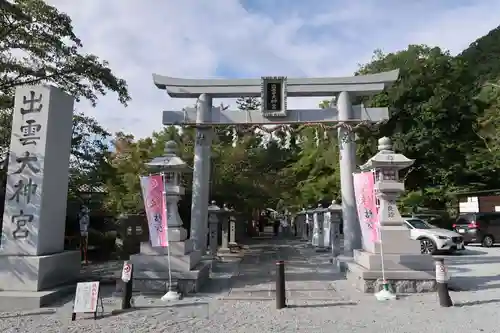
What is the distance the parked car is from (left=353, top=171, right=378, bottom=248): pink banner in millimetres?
13250

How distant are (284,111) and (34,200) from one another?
22.8 feet

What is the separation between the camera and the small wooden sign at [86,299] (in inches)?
267

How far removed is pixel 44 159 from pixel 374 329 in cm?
697

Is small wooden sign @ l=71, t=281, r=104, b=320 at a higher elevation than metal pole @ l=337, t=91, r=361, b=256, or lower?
lower

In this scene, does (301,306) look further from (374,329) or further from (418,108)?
(418,108)

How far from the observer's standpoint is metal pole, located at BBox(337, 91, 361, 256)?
488 inches

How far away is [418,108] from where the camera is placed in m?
28.9

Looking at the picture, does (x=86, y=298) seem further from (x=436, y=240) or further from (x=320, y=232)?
(x=320, y=232)

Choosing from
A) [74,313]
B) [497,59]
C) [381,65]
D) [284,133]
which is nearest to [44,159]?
[74,313]

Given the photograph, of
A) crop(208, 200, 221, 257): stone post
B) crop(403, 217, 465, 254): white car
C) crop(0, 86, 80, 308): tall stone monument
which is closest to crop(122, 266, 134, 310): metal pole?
crop(0, 86, 80, 308): tall stone monument

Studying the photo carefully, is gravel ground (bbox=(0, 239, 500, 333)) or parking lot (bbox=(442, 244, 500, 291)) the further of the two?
parking lot (bbox=(442, 244, 500, 291))

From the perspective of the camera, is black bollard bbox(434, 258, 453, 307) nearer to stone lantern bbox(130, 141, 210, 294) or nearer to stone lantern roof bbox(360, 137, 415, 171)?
stone lantern roof bbox(360, 137, 415, 171)

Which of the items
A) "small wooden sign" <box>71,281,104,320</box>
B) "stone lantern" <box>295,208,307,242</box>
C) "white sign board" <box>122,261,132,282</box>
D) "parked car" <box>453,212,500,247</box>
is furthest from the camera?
"stone lantern" <box>295,208,307,242</box>

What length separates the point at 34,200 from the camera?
8.56 meters
